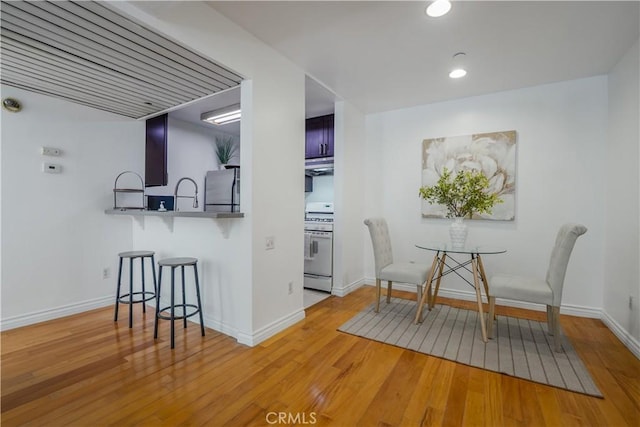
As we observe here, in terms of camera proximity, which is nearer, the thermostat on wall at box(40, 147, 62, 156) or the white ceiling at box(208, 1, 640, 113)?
the white ceiling at box(208, 1, 640, 113)

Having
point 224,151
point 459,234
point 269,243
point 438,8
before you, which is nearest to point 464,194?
point 459,234

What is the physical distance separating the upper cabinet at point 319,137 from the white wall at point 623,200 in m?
2.96

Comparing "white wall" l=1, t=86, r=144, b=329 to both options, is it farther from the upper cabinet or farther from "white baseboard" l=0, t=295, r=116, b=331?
the upper cabinet

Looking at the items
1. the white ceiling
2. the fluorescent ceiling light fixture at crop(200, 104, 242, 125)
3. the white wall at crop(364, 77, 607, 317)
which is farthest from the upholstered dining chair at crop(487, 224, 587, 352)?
the fluorescent ceiling light fixture at crop(200, 104, 242, 125)

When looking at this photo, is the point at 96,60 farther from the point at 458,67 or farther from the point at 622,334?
the point at 622,334

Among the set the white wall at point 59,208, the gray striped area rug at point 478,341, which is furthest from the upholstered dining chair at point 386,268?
the white wall at point 59,208

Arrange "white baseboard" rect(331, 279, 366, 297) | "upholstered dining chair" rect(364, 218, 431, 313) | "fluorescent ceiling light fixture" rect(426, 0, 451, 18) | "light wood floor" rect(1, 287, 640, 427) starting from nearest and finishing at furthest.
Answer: "light wood floor" rect(1, 287, 640, 427) < "fluorescent ceiling light fixture" rect(426, 0, 451, 18) < "upholstered dining chair" rect(364, 218, 431, 313) < "white baseboard" rect(331, 279, 366, 297)

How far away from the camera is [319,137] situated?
13.6 ft

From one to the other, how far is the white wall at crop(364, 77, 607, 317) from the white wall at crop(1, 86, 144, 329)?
3662mm

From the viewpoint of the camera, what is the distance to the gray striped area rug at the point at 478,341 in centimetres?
197

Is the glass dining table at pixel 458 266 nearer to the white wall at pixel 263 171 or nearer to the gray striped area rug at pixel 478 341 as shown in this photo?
the gray striped area rug at pixel 478 341

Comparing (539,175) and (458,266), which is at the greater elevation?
(539,175)

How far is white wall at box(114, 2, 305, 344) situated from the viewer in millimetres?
2123

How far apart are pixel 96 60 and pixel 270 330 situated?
2.51 metres
